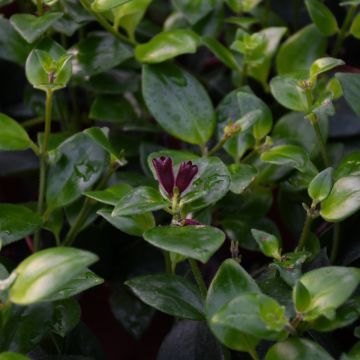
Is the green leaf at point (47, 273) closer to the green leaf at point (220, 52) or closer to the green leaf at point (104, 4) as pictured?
the green leaf at point (104, 4)

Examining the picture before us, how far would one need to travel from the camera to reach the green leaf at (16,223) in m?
0.66

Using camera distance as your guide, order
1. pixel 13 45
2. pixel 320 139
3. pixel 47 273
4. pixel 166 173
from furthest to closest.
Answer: pixel 13 45 → pixel 320 139 → pixel 166 173 → pixel 47 273

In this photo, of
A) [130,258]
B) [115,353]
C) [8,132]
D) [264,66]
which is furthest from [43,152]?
[115,353]

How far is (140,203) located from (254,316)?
14 cm

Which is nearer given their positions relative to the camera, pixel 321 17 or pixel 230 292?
pixel 230 292

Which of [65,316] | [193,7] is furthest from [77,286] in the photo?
[193,7]

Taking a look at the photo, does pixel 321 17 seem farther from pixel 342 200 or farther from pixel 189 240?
pixel 189 240

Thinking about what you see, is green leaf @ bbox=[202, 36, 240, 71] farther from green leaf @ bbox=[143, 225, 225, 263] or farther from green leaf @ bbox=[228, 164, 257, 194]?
green leaf @ bbox=[143, 225, 225, 263]

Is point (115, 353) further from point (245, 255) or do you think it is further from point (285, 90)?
point (285, 90)

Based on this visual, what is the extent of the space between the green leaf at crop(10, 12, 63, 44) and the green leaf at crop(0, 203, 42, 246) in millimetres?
179

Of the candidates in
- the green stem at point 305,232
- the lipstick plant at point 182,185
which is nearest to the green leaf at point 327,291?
the lipstick plant at point 182,185

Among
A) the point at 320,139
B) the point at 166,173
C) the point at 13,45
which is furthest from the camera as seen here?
the point at 13,45

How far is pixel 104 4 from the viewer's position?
73cm

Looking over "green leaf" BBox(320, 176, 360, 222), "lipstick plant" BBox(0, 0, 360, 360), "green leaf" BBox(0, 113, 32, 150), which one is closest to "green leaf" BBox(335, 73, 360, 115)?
"lipstick plant" BBox(0, 0, 360, 360)
